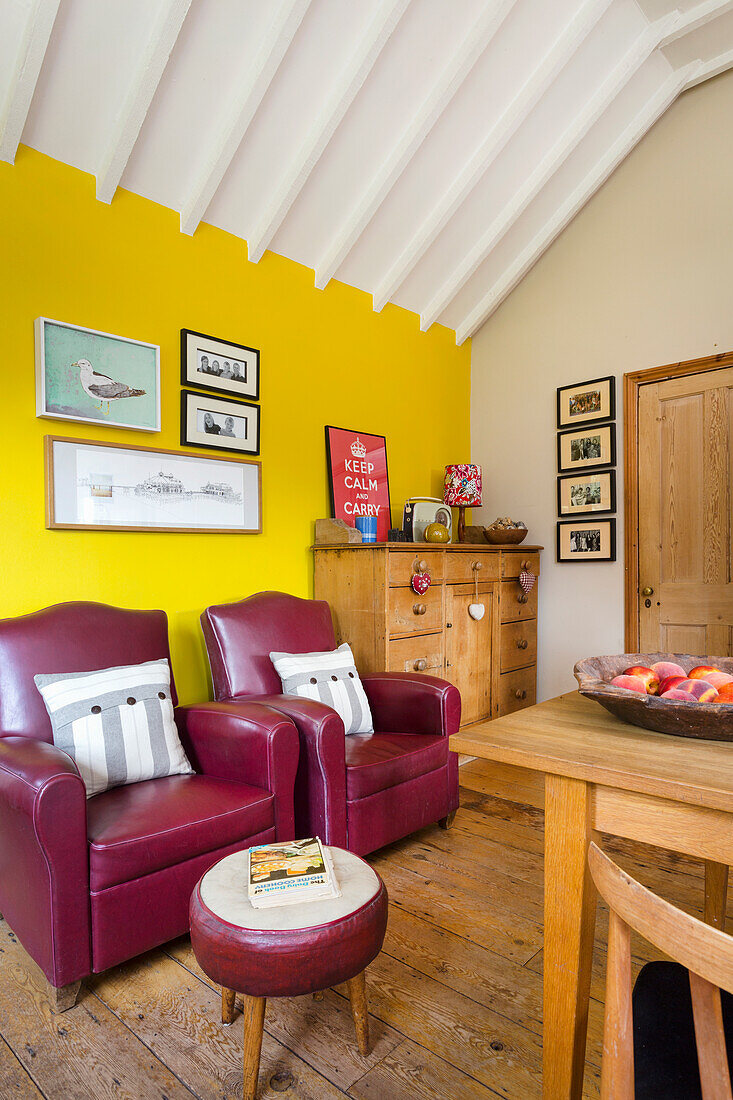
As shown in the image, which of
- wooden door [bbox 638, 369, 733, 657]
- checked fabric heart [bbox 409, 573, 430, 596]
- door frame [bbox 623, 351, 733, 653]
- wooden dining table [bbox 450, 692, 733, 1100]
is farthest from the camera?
door frame [bbox 623, 351, 733, 653]

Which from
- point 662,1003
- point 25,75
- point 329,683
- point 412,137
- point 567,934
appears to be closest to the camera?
point 662,1003

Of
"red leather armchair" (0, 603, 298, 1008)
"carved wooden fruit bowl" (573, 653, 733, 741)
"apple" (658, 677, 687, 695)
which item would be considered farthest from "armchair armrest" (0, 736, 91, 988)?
"apple" (658, 677, 687, 695)

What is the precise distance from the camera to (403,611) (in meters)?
3.05

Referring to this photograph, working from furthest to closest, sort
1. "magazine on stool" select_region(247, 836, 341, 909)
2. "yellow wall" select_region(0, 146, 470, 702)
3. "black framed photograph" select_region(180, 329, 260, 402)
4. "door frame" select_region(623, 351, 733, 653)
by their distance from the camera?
"door frame" select_region(623, 351, 733, 653)
"black framed photograph" select_region(180, 329, 260, 402)
"yellow wall" select_region(0, 146, 470, 702)
"magazine on stool" select_region(247, 836, 341, 909)

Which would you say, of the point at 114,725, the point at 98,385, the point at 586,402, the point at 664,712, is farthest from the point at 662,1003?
the point at 586,402

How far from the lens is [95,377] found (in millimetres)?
2502

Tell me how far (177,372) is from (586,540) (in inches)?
96.9

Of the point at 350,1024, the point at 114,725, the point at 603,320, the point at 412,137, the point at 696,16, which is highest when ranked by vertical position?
the point at 696,16

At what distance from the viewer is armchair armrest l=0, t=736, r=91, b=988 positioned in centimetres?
155

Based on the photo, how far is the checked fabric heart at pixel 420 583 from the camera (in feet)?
10.1

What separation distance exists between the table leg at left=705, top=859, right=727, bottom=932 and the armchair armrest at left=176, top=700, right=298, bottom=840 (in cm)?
119

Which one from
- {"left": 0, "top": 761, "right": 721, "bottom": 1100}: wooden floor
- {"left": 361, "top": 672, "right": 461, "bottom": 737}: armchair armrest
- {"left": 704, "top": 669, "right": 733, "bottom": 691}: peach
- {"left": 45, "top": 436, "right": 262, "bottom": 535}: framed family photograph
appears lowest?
{"left": 0, "top": 761, "right": 721, "bottom": 1100}: wooden floor

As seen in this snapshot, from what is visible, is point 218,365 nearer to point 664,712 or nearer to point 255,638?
point 255,638

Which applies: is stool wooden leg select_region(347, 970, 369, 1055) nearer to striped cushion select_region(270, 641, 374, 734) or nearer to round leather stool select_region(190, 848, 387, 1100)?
round leather stool select_region(190, 848, 387, 1100)
